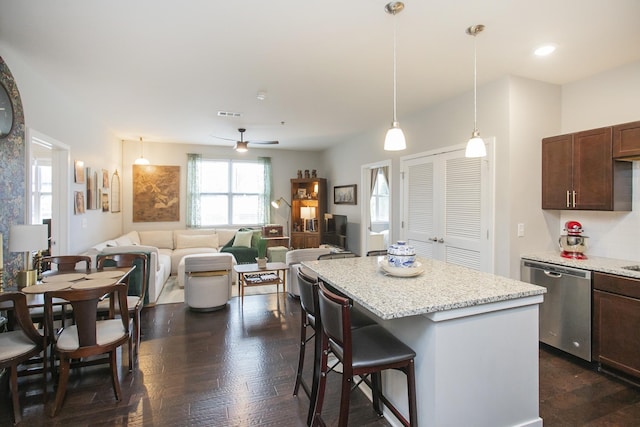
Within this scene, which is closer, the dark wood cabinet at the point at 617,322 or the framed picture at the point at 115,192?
the dark wood cabinet at the point at 617,322

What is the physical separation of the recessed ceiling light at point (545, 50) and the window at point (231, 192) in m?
6.13

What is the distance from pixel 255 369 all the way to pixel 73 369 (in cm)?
156

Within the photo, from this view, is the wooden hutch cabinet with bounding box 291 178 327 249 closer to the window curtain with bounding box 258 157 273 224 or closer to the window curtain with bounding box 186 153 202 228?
the window curtain with bounding box 258 157 273 224

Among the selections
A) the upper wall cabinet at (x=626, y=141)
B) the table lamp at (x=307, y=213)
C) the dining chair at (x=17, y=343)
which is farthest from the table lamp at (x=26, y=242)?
the table lamp at (x=307, y=213)

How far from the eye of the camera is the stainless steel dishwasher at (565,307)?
284 cm

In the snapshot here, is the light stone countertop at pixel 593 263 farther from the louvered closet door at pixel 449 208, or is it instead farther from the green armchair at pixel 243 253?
the green armchair at pixel 243 253

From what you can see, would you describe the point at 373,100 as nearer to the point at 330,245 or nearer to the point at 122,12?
the point at 122,12

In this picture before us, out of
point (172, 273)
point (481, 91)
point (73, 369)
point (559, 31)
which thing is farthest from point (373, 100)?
point (172, 273)

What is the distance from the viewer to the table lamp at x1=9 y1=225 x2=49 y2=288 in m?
2.55

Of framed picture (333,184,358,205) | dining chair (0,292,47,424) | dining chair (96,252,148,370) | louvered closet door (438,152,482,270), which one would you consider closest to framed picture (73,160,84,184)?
dining chair (96,252,148,370)

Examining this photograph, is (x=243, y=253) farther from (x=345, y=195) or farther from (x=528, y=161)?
(x=528, y=161)

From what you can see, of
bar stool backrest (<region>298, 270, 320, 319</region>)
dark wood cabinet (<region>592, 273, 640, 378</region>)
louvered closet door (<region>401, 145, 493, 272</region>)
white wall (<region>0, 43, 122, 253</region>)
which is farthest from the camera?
louvered closet door (<region>401, 145, 493, 272</region>)

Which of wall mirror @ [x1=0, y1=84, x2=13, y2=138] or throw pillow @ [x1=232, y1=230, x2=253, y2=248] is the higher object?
wall mirror @ [x1=0, y1=84, x2=13, y2=138]

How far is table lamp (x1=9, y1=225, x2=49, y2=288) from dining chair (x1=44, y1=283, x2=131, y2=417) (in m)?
0.56
